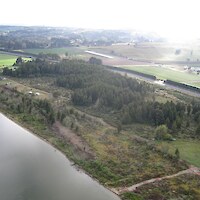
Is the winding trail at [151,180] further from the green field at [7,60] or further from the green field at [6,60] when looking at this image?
the green field at [6,60]

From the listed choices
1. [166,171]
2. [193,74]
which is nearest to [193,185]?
[166,171]

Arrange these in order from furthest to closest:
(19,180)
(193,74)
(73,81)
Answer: (193,74) → (73,81) → (19,180)

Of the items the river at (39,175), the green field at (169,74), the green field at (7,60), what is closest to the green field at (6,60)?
the green field at (7,60)

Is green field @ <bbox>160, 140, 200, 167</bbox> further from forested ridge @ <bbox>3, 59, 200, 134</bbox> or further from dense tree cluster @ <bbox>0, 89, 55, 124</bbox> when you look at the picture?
dense tree cluster @ <bbox>0, 89, 55, 124</bbox>

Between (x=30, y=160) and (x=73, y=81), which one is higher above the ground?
(x=73, y=81)

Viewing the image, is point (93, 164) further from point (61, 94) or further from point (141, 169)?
point (61, 94)
